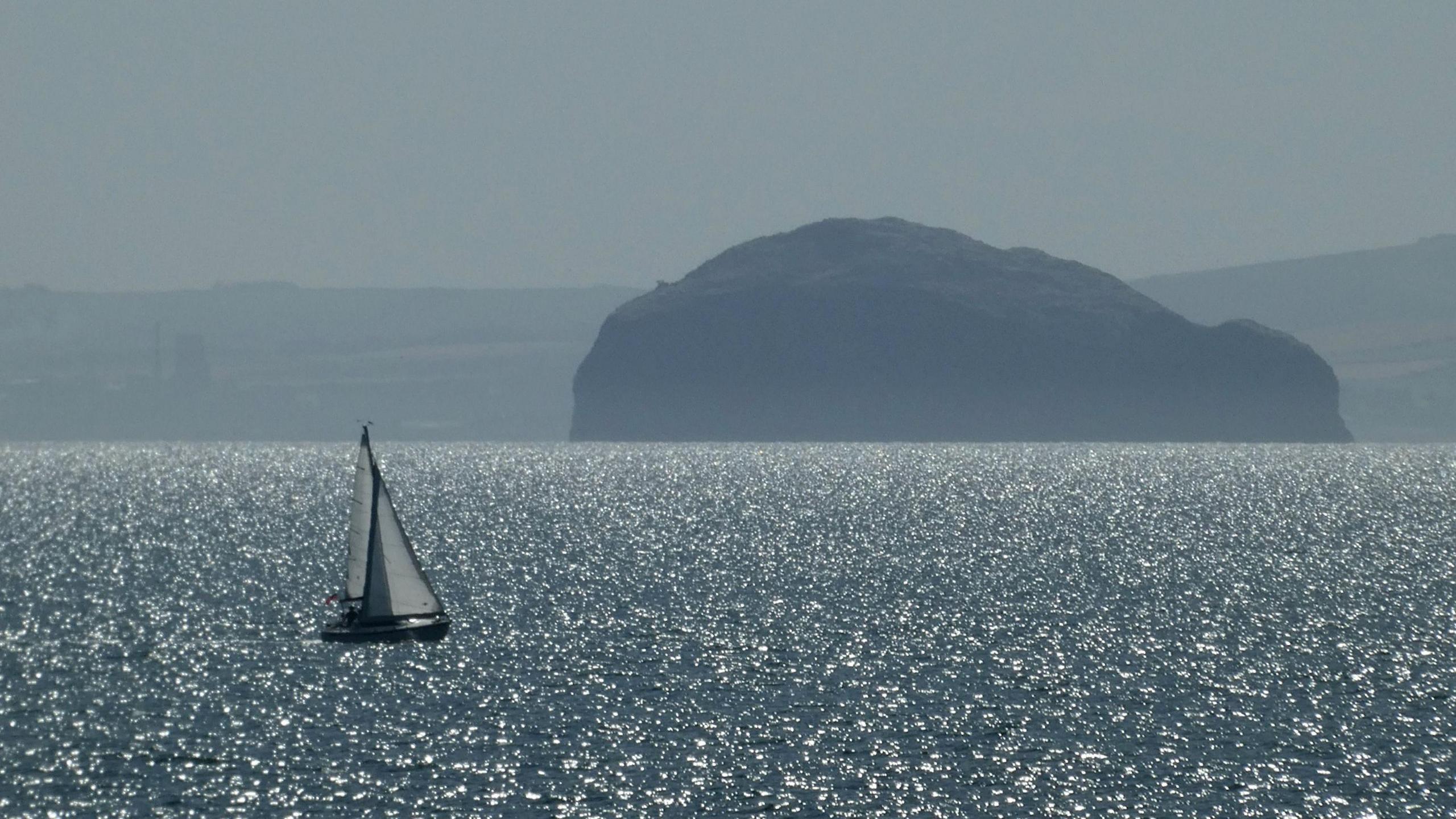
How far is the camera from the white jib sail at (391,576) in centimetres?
6353

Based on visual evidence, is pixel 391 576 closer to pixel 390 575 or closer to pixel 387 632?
pixel 390 575

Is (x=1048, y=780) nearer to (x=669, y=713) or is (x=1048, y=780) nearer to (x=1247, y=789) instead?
(x=1247, y=789)

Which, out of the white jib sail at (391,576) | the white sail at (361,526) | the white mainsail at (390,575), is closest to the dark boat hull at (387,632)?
the white mainsail at (390,575)

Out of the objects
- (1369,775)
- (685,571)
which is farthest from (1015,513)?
(1369,775)

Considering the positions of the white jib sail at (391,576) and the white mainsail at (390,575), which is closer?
the white mainsail at (390,575)

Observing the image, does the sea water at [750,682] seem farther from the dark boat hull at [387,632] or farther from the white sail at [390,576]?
the white sail at [390,576]

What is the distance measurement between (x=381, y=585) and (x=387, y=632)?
1.82 m

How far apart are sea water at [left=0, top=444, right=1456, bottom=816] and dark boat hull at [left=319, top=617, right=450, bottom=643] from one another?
58 cm

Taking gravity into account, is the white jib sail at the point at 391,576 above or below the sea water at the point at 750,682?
above

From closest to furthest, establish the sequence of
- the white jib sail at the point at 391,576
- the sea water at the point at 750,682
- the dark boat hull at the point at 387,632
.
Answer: the sea water at the point at 750,682 < the dark boat hull at the point at 387,632 < the white jib sail at the point at 391,576

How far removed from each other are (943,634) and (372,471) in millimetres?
21856

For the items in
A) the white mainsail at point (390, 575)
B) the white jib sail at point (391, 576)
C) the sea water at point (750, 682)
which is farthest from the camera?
the white jib sail at point (391, 576)

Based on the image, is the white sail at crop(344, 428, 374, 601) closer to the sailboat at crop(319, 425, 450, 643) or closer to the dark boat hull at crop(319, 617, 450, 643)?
the sailboat at crop(319, 425, 450, 643)

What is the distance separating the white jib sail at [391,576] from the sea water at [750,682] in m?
1.46
